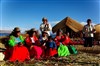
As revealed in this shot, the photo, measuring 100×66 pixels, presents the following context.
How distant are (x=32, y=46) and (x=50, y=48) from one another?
0.74 m

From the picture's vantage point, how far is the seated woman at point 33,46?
10.1 m

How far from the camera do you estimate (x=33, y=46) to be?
401 inches

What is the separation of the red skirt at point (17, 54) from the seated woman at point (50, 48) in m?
1.03

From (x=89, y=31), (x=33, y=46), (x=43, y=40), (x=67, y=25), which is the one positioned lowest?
(x=33, y=46)

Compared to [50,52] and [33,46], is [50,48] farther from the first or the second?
[33,46]

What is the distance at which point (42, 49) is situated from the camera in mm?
10438

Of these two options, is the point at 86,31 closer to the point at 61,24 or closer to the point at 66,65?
Result: the point at 66,65

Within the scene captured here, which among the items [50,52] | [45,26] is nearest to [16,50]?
[50,52]

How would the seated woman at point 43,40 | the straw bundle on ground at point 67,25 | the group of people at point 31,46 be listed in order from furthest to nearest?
the straw bundle on ground at point 67,25, the seated woman at point 43,40, the group of people at point 31,46

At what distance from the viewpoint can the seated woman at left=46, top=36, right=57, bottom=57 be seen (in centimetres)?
1047

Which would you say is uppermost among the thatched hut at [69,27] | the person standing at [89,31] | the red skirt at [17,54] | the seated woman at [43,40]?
the thatched hut at [69,27]

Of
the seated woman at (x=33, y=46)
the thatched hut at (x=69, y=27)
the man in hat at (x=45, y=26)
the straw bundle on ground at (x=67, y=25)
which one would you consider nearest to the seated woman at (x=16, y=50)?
the seated woman at (x=33, y=46)

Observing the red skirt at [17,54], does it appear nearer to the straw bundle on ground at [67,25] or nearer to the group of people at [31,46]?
the group of people at [31,46]

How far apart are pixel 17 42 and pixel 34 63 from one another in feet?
5.27
